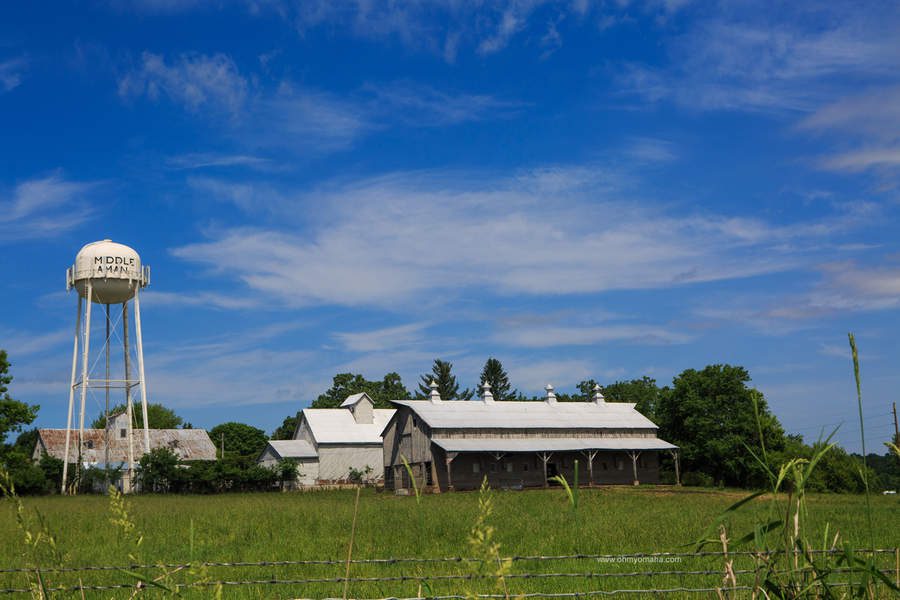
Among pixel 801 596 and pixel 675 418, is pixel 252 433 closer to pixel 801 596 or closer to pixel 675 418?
pixel 675 418

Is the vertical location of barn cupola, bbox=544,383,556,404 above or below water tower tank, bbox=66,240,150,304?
below

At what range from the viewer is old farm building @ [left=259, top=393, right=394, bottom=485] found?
236 ft

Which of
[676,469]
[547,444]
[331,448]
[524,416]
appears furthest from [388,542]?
[331,448]

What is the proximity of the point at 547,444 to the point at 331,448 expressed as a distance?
80.3ft

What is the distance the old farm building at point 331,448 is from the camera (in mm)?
71812

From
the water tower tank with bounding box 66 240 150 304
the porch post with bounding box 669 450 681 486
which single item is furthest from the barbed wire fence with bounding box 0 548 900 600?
the water tower tank with bounding box 66 240 150 304

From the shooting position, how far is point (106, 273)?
54.8 m

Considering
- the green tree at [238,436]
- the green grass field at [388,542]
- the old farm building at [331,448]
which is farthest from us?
the green tree at [238,436]

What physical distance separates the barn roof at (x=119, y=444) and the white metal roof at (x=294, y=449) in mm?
8035

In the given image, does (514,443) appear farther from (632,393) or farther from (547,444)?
(632,393)

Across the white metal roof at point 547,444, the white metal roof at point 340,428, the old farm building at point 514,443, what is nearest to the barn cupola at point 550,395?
the old farm building at point 514,443

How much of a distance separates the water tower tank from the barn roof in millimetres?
20813

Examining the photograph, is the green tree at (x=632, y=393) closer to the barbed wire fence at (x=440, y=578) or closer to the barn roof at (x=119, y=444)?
the barn roof at (x=119, y=444)

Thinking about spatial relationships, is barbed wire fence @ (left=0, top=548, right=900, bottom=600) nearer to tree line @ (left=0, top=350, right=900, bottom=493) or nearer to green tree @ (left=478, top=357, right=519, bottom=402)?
tree line @ (left=0, top=350, right=900, bottom=493)
